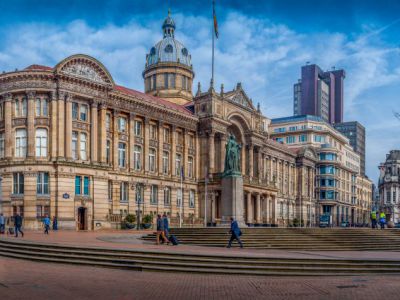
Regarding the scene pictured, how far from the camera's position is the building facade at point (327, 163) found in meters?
124

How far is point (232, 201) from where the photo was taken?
44844 mm

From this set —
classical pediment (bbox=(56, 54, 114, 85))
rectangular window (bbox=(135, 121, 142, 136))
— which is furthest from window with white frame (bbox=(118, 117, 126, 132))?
classical pediment (bbox=(56, 54, 114, 85))

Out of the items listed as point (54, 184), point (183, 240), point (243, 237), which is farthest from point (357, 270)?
point (54, 184)

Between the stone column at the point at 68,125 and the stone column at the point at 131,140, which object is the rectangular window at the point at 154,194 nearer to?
the stone column at the point at 131,140

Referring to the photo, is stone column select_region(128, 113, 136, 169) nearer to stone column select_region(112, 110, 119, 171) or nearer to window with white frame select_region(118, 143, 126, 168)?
window with white frame select_region(118, 143, 126, 168)

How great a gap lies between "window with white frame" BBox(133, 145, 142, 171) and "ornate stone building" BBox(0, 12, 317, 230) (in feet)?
0.45

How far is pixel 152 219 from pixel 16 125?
67.6 ft

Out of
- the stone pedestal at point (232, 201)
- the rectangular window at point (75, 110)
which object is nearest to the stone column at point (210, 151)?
the rectangular window at point (75, 110)

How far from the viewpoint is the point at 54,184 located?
55938 millimetres

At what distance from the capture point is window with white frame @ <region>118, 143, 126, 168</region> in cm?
6719

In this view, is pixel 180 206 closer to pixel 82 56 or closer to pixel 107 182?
pixel 107 182

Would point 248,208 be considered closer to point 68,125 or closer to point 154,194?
point 154,194

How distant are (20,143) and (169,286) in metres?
43.5

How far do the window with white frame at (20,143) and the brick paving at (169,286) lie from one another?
36169 mm
